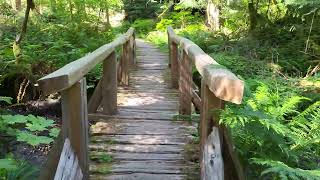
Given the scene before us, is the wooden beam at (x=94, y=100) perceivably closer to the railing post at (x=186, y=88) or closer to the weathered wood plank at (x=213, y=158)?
the railing post at (x=186, y=88)

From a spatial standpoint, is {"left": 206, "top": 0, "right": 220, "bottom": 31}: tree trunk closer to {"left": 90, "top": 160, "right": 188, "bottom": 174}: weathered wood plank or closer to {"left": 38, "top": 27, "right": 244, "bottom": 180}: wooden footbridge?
{"left": 38, "top": 27, "right": 244, "bottom": 180}: wooden footbridge

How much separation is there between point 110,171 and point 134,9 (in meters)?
24.6

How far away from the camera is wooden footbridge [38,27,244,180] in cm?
307

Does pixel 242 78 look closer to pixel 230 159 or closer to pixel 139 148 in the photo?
pixel 139 148

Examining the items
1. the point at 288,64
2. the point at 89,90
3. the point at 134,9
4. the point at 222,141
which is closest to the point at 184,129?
the point at 222,141

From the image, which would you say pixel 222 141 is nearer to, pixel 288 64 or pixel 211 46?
pixel 288 64

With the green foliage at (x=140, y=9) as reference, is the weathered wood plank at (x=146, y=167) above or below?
below

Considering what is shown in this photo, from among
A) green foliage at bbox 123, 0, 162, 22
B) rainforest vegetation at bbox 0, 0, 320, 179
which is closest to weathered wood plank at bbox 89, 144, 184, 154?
rainforest vegetation at bbox 0, 0, 320, 179

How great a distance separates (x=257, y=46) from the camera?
1243 cm

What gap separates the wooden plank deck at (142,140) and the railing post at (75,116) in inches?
29.3

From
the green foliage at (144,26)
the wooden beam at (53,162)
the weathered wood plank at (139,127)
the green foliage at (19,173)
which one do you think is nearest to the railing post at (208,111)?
the wooden beam at (53,162)

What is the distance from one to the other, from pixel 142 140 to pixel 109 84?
48.3 inches

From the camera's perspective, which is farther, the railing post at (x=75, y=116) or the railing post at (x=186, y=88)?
the railing post at (x=186, y=88)

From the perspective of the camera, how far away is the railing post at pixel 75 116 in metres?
3.16
